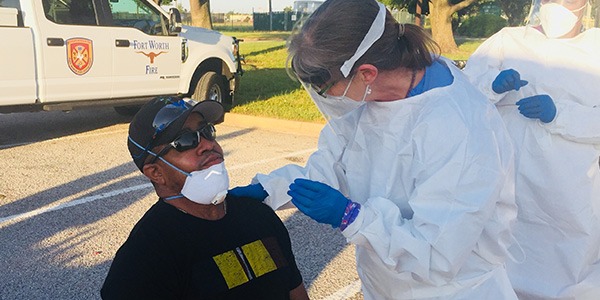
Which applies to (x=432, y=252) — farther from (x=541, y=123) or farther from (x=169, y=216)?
(x=541, y=123)

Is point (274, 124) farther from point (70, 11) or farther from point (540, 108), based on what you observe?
point (540, 108)

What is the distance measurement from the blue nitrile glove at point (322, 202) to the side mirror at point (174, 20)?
7.43 meters

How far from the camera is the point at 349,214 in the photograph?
185 cm

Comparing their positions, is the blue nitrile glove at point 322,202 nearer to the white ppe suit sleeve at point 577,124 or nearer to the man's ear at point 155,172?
the man's ear at point 155,172

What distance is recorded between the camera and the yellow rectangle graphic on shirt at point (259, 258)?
6.98 ft

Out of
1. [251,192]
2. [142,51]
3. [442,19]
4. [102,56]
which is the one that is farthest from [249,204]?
[442,19]

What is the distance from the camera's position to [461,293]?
2043 mm

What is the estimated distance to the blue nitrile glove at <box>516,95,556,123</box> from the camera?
9.52 feet

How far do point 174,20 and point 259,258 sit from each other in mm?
7409

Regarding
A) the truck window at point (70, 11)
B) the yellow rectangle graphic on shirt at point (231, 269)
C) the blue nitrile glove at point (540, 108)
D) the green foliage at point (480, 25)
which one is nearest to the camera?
the yellow rectangle graphic on shirt at point (231, 269)

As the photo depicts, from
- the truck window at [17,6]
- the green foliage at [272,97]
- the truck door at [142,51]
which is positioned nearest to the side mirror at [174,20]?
the truck door at [142,51]

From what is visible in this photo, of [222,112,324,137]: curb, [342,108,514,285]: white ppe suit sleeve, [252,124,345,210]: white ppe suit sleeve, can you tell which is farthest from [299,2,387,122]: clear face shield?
[222,112,324,137]: curb

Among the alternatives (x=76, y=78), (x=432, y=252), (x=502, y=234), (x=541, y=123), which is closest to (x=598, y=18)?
(x=541, y=123)

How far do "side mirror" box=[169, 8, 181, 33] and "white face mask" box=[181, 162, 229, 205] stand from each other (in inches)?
283
